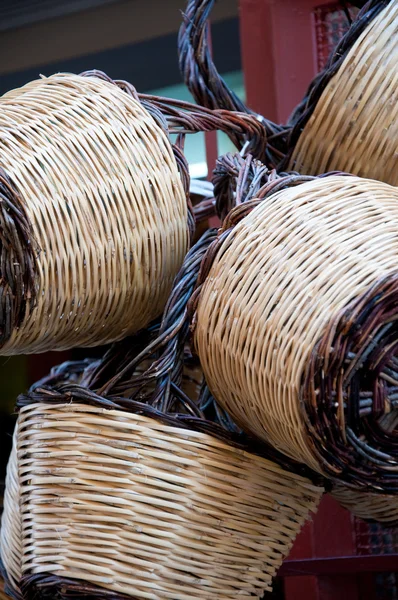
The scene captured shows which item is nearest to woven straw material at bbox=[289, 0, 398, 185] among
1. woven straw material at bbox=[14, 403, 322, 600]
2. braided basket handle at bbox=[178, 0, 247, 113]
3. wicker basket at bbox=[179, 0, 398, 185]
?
wicker basket at bbox=[179, 0, 398, 185]

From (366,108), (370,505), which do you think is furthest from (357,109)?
(370,505)

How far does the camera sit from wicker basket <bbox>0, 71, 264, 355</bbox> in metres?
0.49

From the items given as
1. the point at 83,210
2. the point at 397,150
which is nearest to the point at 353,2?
the point at 397,150

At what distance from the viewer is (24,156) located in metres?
0.50

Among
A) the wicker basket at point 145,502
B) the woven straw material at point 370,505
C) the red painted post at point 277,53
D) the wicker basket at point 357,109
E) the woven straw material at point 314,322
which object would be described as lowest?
the woven straw material at point 370,505

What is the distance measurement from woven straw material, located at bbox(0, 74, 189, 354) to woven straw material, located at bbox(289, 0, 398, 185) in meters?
0.11

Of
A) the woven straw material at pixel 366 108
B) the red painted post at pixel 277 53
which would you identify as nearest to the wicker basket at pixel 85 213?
the woven straw material at pixel 366 108

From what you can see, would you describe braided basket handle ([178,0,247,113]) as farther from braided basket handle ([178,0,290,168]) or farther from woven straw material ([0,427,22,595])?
woven straw material ([0,427,22,595])

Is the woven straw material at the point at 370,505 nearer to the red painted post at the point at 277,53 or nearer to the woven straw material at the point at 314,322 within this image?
the woven straw material at the point at 314,322

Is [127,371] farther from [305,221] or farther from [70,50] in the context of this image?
[70,50]

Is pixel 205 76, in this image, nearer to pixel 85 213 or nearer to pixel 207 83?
pixel 207 83

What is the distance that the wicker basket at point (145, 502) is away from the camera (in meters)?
0.48

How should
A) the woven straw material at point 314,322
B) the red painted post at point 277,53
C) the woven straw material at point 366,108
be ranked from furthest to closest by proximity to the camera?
1. the red painted post at point 277,53
2. the woven straw material at point 366,108
3. the woven straw material at point 314,322

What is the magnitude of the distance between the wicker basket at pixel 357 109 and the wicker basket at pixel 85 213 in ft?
0.31
